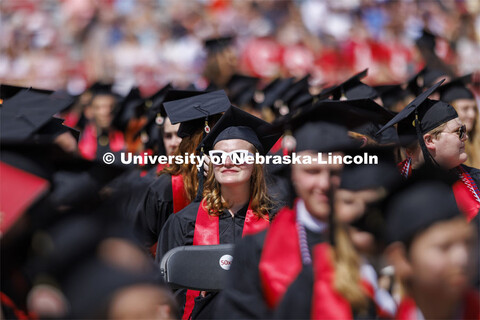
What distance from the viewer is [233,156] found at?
13.1 ft

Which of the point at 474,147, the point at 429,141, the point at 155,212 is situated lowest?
the point at 155,212

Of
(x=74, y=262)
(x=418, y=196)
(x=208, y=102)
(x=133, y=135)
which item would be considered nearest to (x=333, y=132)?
(x=418, y=196)

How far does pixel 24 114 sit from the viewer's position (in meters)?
3.67

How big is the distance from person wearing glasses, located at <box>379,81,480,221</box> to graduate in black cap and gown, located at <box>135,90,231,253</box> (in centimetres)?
136

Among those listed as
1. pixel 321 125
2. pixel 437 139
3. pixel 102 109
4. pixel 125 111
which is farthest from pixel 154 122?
pixel 321 125

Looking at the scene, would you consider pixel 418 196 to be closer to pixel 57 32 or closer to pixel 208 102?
pixel 208 102

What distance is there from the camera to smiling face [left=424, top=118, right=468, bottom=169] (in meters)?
4.04

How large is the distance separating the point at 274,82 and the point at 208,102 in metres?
3.89

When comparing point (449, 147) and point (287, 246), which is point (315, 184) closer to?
point (287, 246)

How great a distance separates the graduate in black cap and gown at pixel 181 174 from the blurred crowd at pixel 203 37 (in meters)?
Answer: 7.36

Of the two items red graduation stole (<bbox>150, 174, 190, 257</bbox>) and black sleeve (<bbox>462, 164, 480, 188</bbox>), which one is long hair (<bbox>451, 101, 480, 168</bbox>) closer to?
black sleeve (<bbox>462, 164, 480, 188</bbox>)

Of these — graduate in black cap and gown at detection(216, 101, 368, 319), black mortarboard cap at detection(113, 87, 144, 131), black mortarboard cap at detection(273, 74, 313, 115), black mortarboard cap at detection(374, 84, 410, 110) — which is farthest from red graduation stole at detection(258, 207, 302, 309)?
black mortarboard cap at detection(113, 87, 144, 131)

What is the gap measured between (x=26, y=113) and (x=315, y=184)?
6.35ft

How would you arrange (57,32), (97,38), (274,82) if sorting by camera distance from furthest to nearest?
(57,32), (97,38), (274,82)
